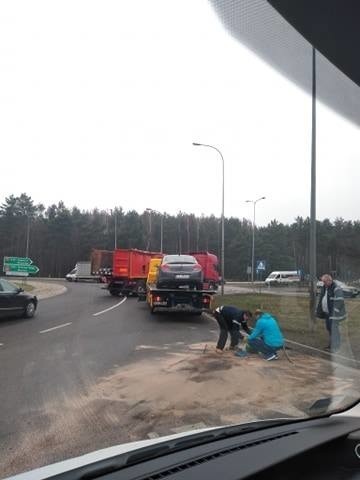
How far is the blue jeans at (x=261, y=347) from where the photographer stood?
9.79 m

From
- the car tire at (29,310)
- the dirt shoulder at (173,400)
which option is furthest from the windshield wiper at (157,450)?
the car tire at (29,310)

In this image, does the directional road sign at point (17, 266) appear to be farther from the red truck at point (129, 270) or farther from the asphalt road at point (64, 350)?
the asphalt road at point (64, 350)

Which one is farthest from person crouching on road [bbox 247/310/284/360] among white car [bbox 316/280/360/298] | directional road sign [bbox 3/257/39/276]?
directional road sign [bbox 3/257/39/276]

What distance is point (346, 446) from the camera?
8.96ft

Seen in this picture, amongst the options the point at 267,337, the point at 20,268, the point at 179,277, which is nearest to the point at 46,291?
the point at 20,268

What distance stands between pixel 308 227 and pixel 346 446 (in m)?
12.1

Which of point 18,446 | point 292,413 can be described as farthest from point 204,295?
point 18,446

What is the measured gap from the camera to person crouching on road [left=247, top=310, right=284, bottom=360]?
9.72m

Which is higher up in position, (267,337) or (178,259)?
(178,259)

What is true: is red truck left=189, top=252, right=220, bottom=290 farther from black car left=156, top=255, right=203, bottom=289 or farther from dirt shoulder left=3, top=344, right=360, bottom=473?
dirt shoulder left=3, top=344, right=360, bottom=473

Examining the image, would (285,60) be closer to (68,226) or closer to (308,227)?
(308,227)

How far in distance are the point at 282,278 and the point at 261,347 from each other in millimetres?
9538

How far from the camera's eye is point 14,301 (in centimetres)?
1714

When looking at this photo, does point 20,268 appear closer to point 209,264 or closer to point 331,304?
point 209,264
